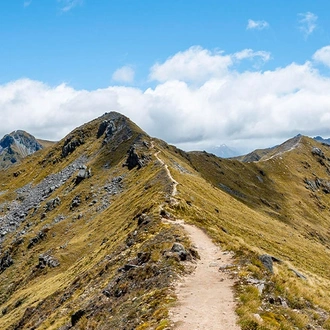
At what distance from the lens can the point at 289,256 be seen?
67062 mm

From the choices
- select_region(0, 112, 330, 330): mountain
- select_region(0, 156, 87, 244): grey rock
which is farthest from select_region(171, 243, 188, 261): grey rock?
select_region(0, 156, 87, 244): grey rock

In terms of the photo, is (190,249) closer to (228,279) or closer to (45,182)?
(228,279)

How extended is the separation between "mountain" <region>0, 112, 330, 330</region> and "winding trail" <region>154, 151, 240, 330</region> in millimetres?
600

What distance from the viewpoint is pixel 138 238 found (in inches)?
1754

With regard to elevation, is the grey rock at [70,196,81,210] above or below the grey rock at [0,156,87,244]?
below

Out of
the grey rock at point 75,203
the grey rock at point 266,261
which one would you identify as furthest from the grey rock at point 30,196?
the grey rock at point 266,261

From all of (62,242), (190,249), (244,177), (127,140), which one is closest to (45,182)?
(127,140)

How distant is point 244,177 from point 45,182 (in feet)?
318

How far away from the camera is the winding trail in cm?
1950

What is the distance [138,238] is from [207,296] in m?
21.6

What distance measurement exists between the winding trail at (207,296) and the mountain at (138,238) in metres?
0.60

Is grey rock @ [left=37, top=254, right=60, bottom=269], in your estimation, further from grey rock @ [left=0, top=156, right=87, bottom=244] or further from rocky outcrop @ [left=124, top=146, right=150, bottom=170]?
grey rock @ [left=0, top=156, right=87, bottom=244]

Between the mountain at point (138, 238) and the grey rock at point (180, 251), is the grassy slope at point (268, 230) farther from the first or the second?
the grey rock at point (180, 251)

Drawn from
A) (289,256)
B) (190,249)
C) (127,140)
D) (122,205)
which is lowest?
(289,256)
